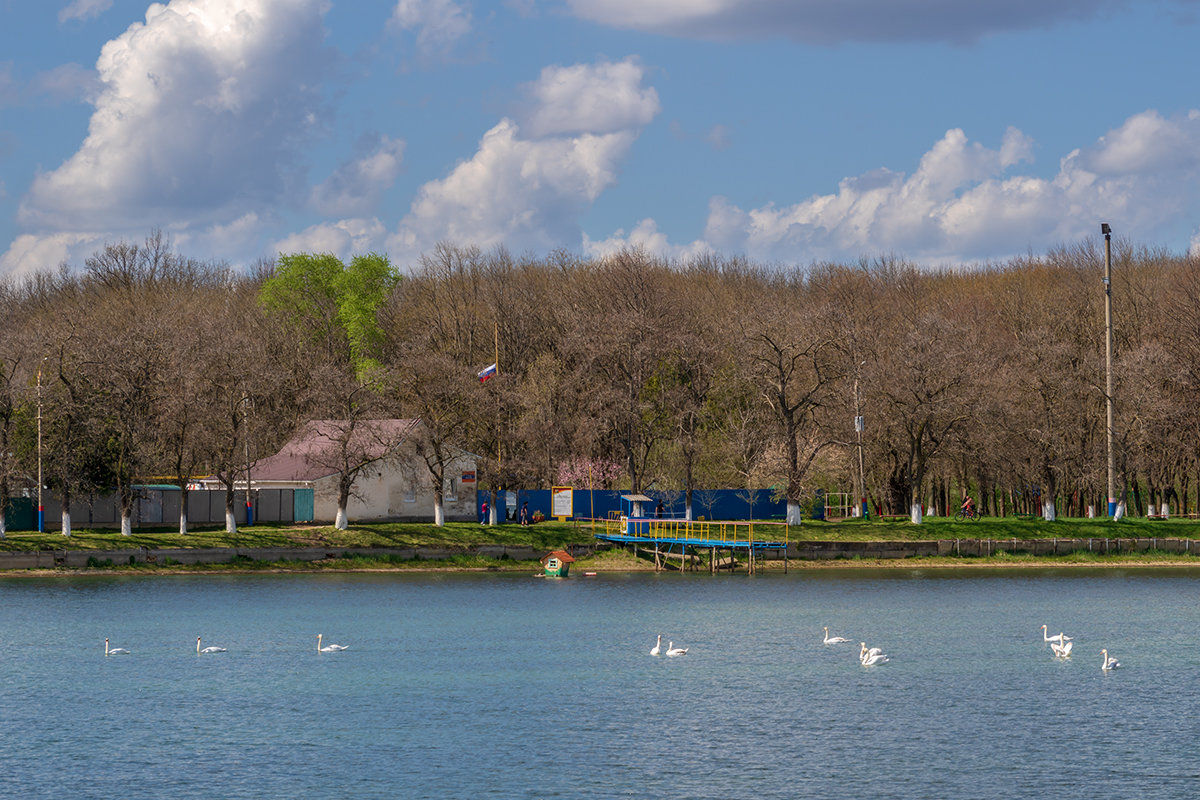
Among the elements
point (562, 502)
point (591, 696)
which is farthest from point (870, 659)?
point (562, 502)

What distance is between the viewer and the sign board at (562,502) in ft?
299

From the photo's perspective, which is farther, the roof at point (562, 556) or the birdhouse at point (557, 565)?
the roof at point (562, 556)

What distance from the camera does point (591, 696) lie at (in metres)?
40.1

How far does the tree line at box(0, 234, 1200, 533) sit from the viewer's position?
82812 mm

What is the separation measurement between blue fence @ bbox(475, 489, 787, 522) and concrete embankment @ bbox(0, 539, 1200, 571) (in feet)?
29.7

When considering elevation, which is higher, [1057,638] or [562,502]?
[562,502]

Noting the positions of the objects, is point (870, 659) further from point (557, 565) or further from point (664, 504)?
A: point (664, 504)

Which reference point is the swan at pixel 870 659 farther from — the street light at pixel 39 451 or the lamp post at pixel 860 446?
the street light at pixel 39 451

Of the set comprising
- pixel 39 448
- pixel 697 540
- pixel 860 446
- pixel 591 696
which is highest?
pixel 39 448

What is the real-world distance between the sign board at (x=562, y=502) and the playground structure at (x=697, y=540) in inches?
114

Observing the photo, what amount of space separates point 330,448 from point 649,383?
2515cm

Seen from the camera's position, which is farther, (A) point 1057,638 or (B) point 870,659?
(A) point 1057,638

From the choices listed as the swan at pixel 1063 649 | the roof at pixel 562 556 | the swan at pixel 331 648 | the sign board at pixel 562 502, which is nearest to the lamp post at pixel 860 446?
the sign board at pixel 562 502

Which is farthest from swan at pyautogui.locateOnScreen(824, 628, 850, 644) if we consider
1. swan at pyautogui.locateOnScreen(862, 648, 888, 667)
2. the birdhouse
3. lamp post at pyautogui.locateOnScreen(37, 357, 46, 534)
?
lamp post at pyautogui.locateOnScreen(37, 357, 46, 534)
